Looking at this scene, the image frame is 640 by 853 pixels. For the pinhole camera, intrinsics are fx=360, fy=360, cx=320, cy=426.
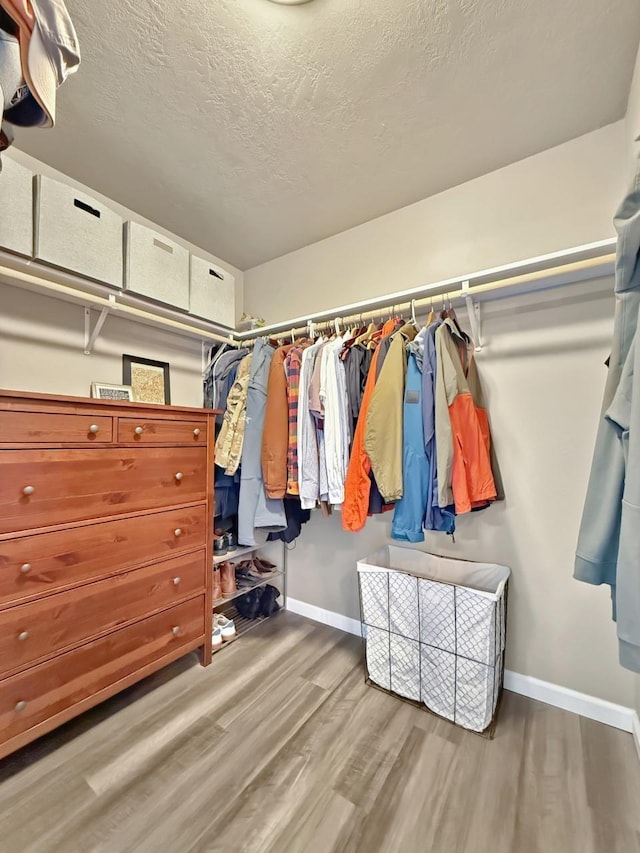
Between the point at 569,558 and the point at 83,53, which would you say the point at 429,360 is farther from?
the point at 83,53

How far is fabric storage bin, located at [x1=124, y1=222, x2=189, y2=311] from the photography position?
5.58 ft

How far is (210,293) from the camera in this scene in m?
2.06

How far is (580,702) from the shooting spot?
58.7 inches

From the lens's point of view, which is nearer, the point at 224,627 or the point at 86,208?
the point at 86,208

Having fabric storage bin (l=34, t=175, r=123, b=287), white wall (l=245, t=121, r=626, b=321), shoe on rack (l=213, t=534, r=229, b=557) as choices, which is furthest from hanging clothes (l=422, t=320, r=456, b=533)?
fabric storage bin (l=34, t=175, r=123, b=287)

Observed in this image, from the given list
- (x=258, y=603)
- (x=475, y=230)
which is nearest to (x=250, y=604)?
(x=258, y=603)

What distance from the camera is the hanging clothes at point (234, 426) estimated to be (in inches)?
76.5

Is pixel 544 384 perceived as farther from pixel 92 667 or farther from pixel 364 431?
pixel 92 667

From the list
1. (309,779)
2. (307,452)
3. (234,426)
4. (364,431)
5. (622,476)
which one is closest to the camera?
(622,476)

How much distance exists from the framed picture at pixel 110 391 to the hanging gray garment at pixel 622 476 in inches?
75.0

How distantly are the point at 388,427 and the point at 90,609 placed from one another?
1.34 meters

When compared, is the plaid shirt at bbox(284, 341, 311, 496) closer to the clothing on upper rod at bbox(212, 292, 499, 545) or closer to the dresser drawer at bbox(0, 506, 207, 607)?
the clothing on upper rod at bbox(212, 292, 499, 545)

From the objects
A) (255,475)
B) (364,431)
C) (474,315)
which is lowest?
(255,475)

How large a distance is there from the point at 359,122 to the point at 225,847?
2501 mm
